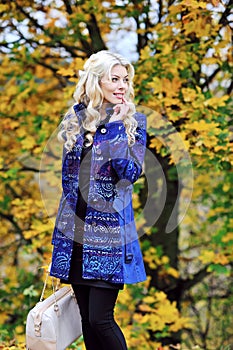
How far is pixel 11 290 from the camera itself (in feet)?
16.8

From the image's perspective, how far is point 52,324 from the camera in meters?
2.35

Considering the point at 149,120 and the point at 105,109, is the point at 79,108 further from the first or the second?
the point at 149,120

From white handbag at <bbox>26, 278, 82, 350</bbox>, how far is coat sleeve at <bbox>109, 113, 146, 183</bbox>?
2.08 feet

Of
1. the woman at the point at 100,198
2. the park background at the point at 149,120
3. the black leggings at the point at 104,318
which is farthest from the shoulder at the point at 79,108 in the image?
the park background at the point at 149,120

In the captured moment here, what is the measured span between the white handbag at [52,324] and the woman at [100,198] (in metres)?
0.10

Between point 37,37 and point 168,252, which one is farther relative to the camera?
point 168,252

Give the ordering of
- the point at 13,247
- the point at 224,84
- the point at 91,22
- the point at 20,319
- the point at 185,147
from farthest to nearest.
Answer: the point at 13,247 < the point at 20,319 < the point at 224,84 < the point at 91,22 < the point at 185,147

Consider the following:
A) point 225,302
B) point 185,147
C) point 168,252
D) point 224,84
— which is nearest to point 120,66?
point 185,147

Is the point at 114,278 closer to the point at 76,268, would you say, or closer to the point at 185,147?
the point at 76,268

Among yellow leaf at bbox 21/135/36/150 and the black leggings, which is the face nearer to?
the black leggings

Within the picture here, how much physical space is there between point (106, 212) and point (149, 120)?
1378mm

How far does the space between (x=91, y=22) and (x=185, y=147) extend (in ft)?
4.45

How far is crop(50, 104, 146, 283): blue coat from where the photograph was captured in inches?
89.4

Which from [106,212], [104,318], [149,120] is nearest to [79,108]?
[106,212]
